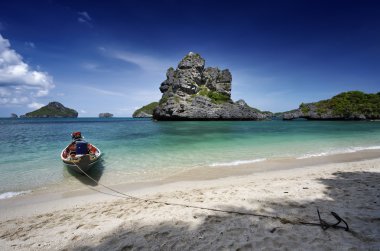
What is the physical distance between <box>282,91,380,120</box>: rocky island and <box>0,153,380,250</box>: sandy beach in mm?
110638

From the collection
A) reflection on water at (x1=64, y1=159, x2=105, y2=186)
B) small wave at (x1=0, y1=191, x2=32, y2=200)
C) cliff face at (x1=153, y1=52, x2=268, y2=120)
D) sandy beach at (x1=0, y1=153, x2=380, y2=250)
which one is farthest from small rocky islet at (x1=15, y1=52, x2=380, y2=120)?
sandy beach at (x1=0, y1=153, x2=380, y2=250)

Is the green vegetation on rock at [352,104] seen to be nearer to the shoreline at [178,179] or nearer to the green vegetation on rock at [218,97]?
the green vegetation on rock at [218,97]

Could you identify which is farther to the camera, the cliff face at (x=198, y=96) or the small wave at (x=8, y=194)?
the cliff face at (x=198, y=96)

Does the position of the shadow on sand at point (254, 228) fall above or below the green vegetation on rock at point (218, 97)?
below

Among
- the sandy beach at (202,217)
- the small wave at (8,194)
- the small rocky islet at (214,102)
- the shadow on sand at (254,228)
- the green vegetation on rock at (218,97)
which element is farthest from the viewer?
the green vegetation on rock at (218,97)

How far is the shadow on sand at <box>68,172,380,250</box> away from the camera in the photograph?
12.7 ft

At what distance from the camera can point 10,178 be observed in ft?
34.1

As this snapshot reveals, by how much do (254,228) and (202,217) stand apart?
137cm

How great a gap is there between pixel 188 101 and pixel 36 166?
273ft

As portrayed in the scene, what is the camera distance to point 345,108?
96.7 metres

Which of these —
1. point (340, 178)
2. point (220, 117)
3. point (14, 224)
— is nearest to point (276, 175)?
point (340, 178)

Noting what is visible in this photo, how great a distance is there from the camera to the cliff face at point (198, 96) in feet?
291

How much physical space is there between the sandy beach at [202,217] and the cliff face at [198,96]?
79.1m

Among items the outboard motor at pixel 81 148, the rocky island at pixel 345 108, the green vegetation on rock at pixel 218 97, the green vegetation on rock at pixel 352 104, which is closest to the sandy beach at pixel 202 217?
the outboard motor at pixel 81 148
